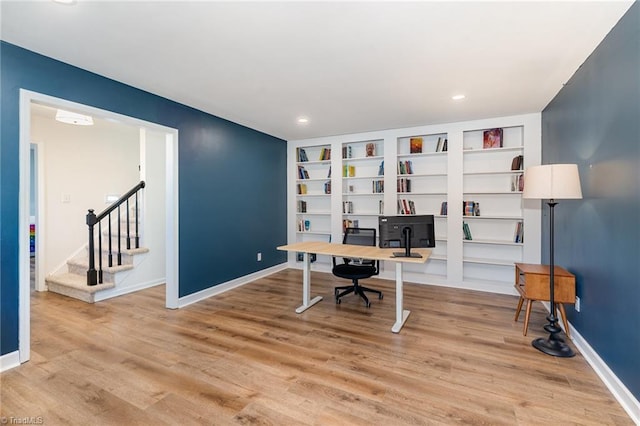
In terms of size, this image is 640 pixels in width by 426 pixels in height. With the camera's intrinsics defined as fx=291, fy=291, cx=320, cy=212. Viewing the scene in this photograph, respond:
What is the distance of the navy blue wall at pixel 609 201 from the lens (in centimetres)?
175

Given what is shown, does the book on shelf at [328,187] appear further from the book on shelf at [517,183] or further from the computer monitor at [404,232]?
the book on shelf at [517,183]

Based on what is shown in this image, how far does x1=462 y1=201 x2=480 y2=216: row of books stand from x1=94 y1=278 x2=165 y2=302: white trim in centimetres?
480

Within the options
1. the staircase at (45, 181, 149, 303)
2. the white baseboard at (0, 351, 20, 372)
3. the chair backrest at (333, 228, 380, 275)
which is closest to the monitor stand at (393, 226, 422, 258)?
the chair backrest at (333, 228, 380, 275)

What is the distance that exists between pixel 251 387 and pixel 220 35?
98.1 inches

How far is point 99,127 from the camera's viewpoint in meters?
4.70

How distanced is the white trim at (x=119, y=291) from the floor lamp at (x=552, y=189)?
15.9ft

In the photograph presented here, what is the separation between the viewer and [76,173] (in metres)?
4.48

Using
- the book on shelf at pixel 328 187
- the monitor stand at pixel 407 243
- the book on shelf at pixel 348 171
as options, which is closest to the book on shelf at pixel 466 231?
the monitor stand at pixel 407 243

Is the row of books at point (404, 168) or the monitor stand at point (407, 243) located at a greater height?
the row of books at point (404, 168)

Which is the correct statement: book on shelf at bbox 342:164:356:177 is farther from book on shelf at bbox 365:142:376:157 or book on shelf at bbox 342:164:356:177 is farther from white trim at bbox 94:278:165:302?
white trim at bbox 94:278:165:302

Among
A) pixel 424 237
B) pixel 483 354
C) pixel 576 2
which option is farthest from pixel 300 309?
pixel 576 2

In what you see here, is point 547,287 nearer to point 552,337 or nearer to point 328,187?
point 552,337

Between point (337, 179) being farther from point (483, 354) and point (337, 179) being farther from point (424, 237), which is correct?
point (483, 354)

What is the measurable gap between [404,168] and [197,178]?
10.3ft
